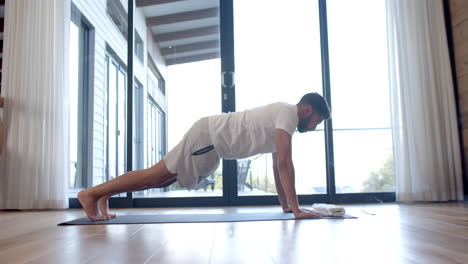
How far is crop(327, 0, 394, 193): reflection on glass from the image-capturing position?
362 cm

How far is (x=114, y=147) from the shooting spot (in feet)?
12.2

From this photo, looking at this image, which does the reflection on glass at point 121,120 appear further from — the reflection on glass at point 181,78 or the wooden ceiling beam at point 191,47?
the wooden ceiling beam at point 191,47

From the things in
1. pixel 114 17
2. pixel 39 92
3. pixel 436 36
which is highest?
pixel 114 17

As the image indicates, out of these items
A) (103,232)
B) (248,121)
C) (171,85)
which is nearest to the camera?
(103,232)

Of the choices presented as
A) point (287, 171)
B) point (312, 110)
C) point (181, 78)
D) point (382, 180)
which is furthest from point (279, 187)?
point (181, 78)

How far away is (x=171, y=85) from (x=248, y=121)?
155cm

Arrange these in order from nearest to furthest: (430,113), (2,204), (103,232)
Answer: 1. (103,232)
2. (2,204)
3. (430,113)

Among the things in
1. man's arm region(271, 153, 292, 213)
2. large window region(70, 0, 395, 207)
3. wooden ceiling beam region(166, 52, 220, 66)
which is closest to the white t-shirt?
man's arm region(271, 153, 292, 213)

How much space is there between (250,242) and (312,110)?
1.10 metres

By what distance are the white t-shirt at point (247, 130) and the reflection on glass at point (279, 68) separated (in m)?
1.28

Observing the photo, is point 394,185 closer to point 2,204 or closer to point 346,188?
point 346,188

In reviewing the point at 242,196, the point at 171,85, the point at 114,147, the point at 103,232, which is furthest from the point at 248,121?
the point at 114,147

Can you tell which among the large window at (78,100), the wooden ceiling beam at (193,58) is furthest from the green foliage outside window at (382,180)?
the large window at (78,100)

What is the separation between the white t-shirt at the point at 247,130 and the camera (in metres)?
2.29
